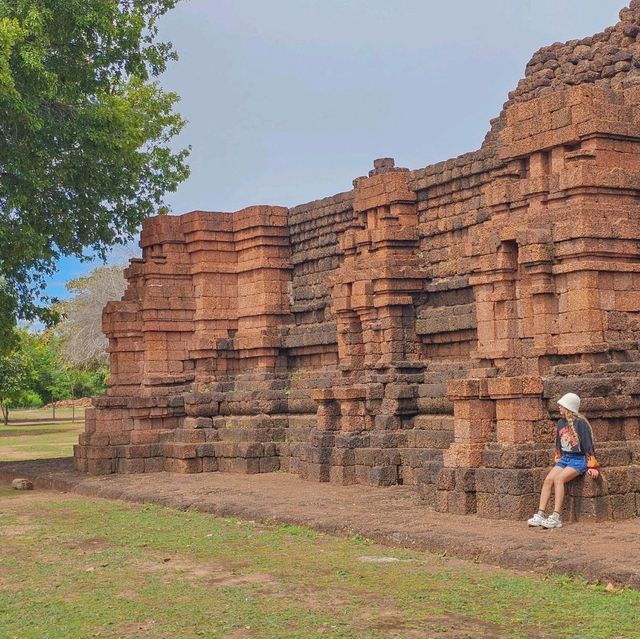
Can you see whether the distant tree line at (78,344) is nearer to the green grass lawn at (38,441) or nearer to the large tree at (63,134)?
the green grass lawn at (38,441)

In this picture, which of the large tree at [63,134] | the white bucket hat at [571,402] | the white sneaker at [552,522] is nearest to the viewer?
the white sneaker at [552,522]

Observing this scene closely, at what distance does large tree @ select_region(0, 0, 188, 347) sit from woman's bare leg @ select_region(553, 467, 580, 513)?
35.7 ft

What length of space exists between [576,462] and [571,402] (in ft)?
2.00

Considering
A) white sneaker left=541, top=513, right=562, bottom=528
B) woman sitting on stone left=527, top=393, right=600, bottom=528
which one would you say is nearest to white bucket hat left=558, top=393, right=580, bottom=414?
woman sitting on stone left=527, top=393, right=600, bottom=528

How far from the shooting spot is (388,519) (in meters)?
12.3

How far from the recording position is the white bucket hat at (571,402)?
11.7 meters

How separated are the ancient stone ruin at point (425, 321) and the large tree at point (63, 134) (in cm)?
128

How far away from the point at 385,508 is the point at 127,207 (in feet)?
38.6

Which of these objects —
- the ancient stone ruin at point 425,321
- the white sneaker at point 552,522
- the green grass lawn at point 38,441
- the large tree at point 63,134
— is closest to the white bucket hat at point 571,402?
the ancient stone ruin at point 425,321

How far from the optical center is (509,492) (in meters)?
12.1

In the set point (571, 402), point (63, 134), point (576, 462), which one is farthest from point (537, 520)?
point (63, 134)

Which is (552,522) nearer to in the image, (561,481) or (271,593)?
(561,481)

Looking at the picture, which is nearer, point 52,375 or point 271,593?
point 271,593

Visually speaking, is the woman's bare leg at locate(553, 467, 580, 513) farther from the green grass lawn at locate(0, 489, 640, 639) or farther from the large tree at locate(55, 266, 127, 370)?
the large tree at locate(55, 266, 127, 370)
